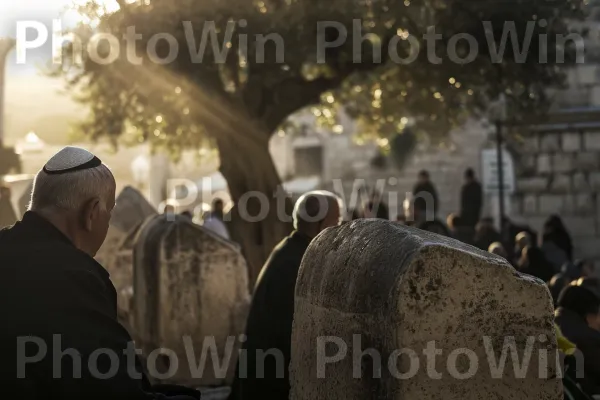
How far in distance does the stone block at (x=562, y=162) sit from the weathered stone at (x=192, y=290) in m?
13.0

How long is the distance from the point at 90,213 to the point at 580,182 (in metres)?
19.7

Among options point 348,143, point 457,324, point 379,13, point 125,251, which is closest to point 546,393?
point 457,324

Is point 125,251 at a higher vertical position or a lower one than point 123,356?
lower

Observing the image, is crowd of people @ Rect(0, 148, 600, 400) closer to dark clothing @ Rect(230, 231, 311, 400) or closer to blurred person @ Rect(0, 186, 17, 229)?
dark clothing @ Rect(230, 231, 311, 400)

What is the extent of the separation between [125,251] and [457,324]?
10.5 metres

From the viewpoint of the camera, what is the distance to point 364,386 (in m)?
3.79

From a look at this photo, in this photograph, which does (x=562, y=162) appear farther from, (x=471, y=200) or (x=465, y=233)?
(x=465, y=233)

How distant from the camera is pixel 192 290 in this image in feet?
34.3

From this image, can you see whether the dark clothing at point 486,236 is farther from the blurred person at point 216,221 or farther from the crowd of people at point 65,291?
the crowd of people at point 65,291

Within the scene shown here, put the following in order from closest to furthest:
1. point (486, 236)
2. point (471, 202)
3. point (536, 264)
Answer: point (536, 264), point (486, 236), point (471, 202)

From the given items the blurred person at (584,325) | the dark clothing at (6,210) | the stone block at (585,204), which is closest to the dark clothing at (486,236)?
the dark clothing at (6,210)


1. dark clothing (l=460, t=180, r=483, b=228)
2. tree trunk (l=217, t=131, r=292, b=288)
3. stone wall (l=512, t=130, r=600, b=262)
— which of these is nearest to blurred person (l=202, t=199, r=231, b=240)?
tree trunk (l=217, t=131, r=292, b=288)

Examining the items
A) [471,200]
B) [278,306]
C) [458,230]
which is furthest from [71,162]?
[471,200]

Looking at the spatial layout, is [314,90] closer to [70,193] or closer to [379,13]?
[379,13]
